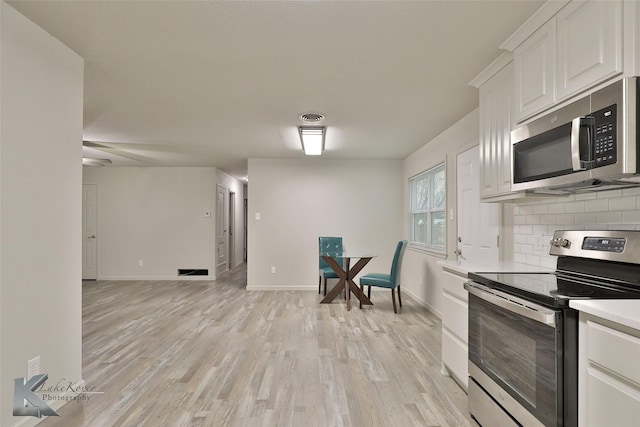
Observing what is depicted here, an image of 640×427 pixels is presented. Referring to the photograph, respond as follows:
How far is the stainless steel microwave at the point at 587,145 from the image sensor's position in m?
1.44

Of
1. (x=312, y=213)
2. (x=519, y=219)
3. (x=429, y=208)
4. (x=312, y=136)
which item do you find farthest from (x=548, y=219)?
(x=312, y=213)

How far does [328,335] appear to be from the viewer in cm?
387

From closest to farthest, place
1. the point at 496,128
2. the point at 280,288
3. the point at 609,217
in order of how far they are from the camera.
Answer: the point at 609,217, the point at 496,128, the point at 280,288

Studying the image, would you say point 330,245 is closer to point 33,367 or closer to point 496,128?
→ point 496,128

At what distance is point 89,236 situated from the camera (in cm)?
739

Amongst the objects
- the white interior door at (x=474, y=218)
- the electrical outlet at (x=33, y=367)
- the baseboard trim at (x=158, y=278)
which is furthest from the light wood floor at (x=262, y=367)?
the baseboard trim at (x=158, y=278)

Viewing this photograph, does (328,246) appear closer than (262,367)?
No

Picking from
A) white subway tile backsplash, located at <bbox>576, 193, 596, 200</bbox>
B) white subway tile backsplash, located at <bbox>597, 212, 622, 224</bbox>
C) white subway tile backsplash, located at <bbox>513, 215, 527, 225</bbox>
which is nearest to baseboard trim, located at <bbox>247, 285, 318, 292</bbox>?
white subway tile backsplash, located at <bbox>513, 215, 527, 225</bbox>

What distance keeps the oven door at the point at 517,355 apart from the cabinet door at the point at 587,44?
3.40 ft

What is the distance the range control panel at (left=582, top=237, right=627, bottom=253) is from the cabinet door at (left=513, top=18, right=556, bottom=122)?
73cm

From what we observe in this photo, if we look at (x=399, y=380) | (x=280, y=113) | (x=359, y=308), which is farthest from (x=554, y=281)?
(x=359, y=308)

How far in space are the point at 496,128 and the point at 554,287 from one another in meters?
1.28

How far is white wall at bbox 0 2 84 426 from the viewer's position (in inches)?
75.3

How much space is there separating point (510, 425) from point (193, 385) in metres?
2.06
